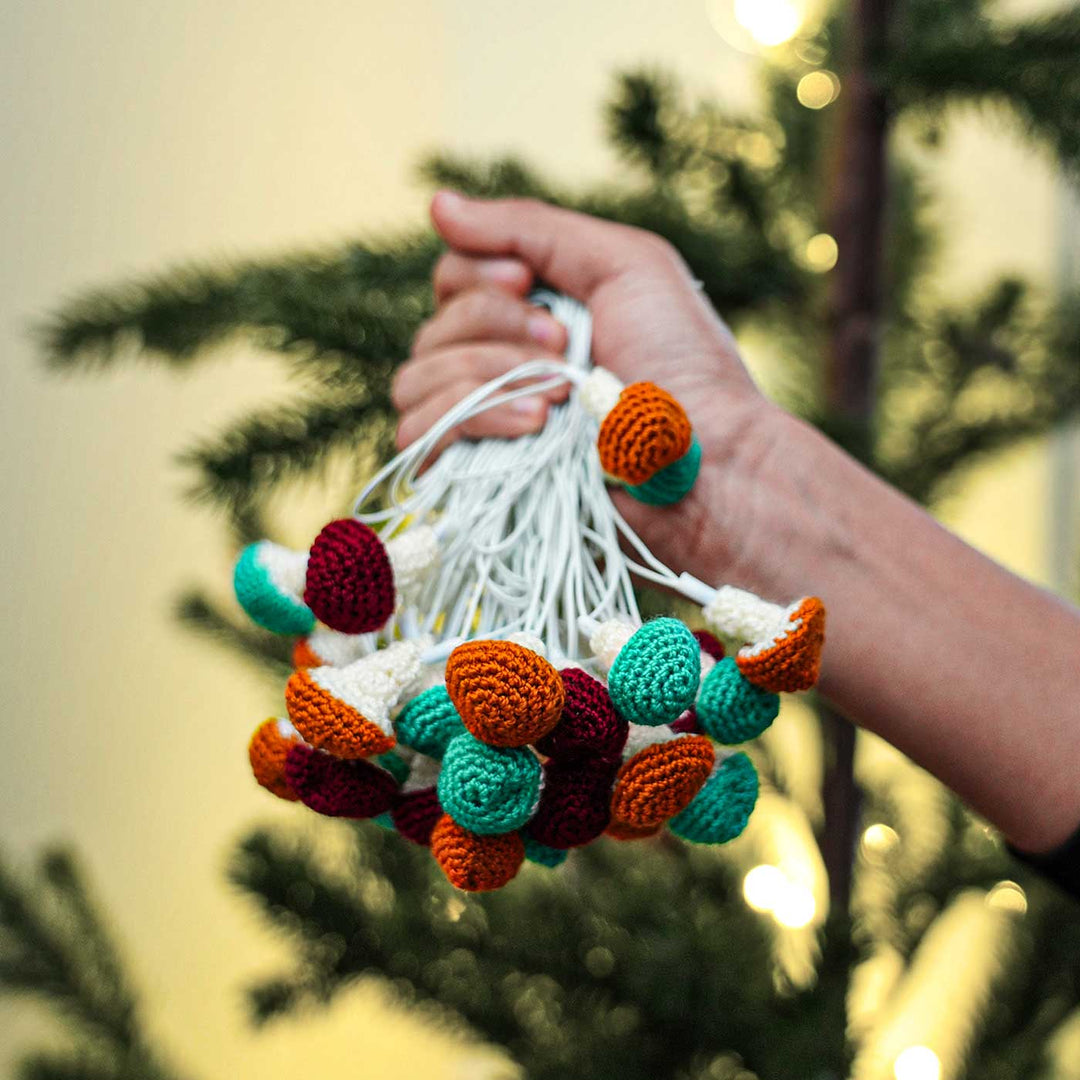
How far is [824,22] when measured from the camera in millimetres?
698

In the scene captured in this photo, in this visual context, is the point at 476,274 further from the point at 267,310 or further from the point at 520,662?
the point at 520,662

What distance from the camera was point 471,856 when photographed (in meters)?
0.36

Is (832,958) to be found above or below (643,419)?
below

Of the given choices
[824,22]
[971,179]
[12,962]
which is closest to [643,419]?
[824,22]

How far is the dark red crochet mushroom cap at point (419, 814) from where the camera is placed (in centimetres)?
39

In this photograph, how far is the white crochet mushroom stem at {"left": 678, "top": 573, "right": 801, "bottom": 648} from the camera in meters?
0.37

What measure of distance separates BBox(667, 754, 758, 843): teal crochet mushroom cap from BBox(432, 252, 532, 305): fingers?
10.8 inches

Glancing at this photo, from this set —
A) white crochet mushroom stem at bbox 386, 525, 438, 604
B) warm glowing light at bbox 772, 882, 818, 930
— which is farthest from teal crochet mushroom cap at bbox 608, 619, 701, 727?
warm glowing light at bbox 772, 882, 818, 930

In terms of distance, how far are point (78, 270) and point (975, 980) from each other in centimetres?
144

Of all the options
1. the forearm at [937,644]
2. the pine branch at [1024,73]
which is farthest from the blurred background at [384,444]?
the forearm at [937,644]

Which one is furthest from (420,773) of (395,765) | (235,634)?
(235,634)

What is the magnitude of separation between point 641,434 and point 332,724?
0.16 m

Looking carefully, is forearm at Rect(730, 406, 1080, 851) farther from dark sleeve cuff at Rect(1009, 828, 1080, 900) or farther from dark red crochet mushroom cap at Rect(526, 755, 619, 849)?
dark red crochet mushroom cap at Rect(526, 755, 619, 849)

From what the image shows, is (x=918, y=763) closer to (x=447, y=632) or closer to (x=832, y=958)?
(x=832, y=958)
